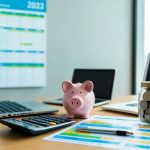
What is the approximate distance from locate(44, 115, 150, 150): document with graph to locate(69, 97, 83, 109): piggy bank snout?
0.20 feet

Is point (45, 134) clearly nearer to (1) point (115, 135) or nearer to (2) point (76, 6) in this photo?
(1) point (115, 135)

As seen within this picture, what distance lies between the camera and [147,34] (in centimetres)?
207

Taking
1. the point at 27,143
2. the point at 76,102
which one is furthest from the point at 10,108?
the point at 27,143

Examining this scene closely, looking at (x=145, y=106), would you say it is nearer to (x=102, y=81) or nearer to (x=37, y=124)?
(x=37, y=124)

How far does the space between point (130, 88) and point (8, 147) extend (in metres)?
1.58

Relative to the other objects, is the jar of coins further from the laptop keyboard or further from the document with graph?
the laptop keyboard

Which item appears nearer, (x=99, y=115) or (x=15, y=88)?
(x=99, y=115)

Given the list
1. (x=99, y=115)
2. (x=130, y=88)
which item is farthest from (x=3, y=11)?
(x=130, y=88)

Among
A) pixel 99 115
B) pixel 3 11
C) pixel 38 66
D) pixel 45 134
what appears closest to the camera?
pixel 45 134

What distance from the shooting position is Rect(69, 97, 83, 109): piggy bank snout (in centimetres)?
83

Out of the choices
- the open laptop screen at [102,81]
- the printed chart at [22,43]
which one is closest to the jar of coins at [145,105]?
the open laptop screen at [102,81]

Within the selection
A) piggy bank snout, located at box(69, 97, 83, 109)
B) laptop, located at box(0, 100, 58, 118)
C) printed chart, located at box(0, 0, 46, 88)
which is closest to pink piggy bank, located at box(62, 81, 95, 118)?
piggy bank snout, located at box(69, 97, 83, 109)

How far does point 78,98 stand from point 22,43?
88 centimetres

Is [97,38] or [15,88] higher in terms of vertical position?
[97,38]
